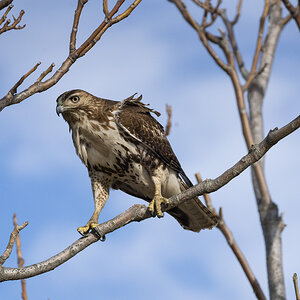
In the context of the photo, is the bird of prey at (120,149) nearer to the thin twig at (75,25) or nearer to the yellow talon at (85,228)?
the yellow talon at (85,228)

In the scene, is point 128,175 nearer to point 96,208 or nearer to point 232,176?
point 96,208

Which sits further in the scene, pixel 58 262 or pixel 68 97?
pixel 68 97

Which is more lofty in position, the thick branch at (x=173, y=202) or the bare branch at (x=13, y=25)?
the bare branch at (x=13, y=25)

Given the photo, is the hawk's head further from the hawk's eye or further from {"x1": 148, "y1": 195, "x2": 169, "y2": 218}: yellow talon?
{"x1": 148, "y1": 195, "x2": 169, "y2": 218}: yellow talon

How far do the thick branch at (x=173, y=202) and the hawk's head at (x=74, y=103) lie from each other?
1.64 meters

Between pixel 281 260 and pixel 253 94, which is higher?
pixel 253 94

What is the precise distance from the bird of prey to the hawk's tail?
1cm

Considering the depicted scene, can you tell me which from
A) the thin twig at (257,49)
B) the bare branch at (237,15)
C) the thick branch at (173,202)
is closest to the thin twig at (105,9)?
the thick branch at (173,202)

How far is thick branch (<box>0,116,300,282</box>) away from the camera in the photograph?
4734 millimetres

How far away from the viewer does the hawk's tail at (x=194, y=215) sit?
715 cm

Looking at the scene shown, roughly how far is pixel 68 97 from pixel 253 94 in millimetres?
5339

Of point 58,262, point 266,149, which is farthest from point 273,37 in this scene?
point 58,262

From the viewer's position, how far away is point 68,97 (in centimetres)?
679

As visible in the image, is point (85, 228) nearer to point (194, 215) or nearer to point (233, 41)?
point (194, 215)
